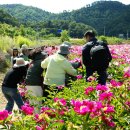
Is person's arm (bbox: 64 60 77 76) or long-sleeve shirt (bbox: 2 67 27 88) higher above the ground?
person's arm (bbox: 64 60 77 76)

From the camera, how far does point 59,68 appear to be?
6234mm

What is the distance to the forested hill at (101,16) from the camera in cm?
11343

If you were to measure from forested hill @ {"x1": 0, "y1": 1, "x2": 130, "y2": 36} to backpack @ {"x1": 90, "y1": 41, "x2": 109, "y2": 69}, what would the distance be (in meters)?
103

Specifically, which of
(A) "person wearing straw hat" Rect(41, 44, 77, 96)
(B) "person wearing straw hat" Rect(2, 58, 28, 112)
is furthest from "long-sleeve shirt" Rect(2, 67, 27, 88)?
(A) "person wearing straw hat" Rect(41, 44, 77, 96)

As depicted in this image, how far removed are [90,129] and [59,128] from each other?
0.26m

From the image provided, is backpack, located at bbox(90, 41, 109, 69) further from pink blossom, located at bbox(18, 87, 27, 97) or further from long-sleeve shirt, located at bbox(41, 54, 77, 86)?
Answer: pink blossom, located at bbox(18, 87, 27, 97)

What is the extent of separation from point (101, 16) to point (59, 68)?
13563 centimetres

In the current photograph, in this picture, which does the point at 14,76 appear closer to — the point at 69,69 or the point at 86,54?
the point at 86,54

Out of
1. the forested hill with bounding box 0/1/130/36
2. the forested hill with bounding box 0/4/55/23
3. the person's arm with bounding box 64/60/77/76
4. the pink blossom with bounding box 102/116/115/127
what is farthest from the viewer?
the forested hill with bounding box 0/4/55/23

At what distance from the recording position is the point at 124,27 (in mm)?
109750

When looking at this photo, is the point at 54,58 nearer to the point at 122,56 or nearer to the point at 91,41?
the point at 91,41

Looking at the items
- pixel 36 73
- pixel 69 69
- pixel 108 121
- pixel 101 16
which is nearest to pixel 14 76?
pixel 36 73

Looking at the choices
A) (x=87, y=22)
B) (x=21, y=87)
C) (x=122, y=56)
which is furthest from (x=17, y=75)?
(x=87, y=22)

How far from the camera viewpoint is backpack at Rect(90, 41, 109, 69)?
711cm
